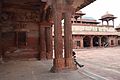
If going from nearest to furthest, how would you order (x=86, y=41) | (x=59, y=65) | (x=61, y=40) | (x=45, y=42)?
(x=59, y=65), (x=61, y=40), (x=45, y=42), (x=86, y=41)

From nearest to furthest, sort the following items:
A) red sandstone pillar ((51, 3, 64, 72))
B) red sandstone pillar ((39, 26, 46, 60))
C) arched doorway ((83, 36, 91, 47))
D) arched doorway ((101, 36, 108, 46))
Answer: red sandstone pillar ((51, 3, 64, 72))
red sandstone pillar ((39, 26, 46, 60))
arched doorway ((83, 36, 91, 47))
arched doorway ((101, 36, 108, 46))

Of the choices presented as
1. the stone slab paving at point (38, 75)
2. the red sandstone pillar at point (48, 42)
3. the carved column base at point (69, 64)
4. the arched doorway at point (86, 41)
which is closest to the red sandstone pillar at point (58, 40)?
the carved column base at point (69, 64)

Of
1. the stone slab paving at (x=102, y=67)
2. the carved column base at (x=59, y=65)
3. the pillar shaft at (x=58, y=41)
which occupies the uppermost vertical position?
the pillar shaft at (x=58, y=41)

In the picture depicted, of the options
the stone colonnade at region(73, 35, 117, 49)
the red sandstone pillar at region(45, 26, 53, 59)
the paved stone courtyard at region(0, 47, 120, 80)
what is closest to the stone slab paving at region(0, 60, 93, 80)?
the paved stone courtyard at region(0, 47, 120, 80)

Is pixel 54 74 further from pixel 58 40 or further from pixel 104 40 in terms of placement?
pixel 104 40

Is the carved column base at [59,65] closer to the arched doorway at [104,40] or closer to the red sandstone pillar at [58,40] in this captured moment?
the red sandstone pillar at [58,40]

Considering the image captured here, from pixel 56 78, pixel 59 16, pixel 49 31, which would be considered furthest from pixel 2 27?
pixel 56 78

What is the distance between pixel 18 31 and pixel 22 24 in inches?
22.8

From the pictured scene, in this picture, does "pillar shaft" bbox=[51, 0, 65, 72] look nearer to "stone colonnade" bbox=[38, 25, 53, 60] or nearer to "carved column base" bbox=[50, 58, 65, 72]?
"carved column base" bbox=[50, 58, 65, 72]

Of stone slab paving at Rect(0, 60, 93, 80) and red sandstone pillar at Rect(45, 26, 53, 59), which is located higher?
red sandstone pillar at Rect(45, 26, 53, 59)

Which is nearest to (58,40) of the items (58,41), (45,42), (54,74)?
(58,41)

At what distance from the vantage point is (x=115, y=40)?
44.1 m

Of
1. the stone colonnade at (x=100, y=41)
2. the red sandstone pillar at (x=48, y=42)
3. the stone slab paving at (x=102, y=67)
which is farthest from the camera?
the stone colonnade at (x=100, y=41)

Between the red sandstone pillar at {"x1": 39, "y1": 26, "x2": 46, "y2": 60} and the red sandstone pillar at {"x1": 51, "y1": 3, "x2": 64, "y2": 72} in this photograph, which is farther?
the red sandstone pillar at {"x1": 39, "y1": 26, "x2": 46, "y2": 60}
